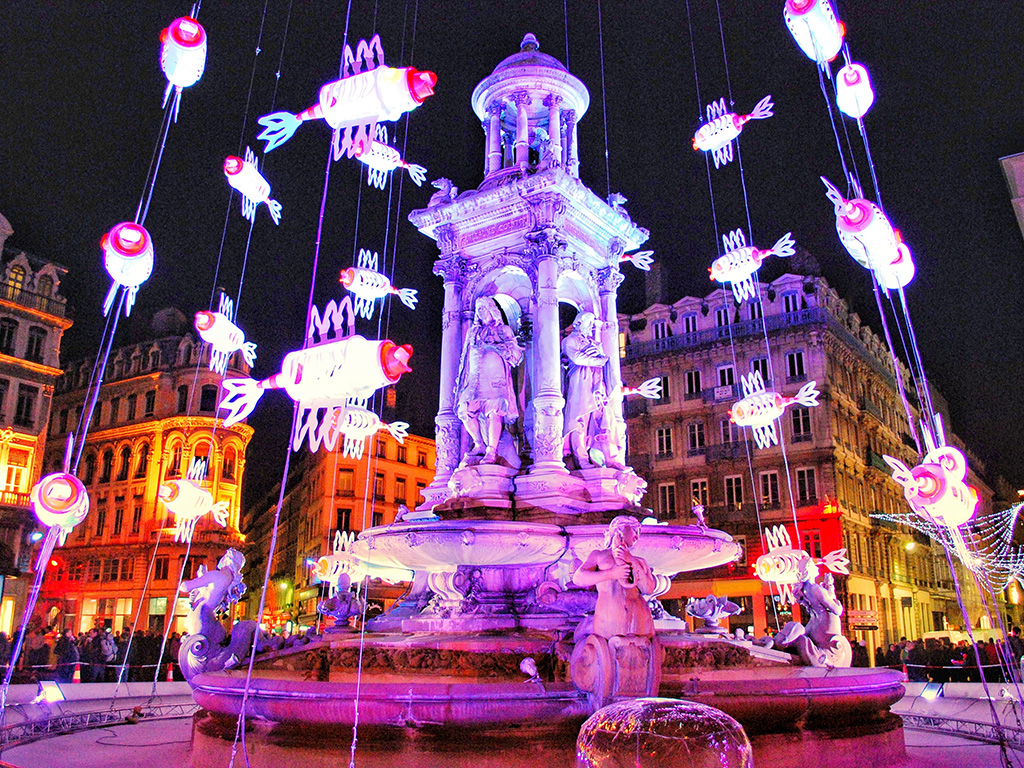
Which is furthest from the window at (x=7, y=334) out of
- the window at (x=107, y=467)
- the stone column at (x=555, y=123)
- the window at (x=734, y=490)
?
the stone column at (x=555, y=123)

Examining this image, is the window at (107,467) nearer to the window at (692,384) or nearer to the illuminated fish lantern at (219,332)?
the window at (692,384)

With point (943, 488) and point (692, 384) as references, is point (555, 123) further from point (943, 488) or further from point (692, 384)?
point (692, 384)

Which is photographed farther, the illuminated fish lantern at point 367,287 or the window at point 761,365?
the window at point 761,365

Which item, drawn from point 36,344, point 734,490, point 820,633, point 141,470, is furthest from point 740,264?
point 141,470

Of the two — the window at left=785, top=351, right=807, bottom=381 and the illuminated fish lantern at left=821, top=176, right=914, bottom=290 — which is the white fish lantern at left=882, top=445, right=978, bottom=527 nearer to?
A: the illuminated fish lantern at left=821, top=176, right=914, bottom=290

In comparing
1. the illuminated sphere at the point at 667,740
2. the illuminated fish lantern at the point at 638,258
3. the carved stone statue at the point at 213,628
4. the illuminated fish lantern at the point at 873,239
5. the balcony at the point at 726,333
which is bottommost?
the illuminated sphere at the point at 667,740

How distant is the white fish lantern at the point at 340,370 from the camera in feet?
30.6

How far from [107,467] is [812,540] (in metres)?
53.0

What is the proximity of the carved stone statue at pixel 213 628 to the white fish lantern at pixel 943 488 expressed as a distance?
10.3 meters

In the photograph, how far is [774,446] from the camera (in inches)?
1790

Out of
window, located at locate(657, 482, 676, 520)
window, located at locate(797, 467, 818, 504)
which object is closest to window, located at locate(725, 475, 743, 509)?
window, located at locate(797, 467, 818, 504)

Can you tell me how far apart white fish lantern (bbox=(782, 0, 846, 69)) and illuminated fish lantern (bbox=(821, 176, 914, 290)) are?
1.83 metres

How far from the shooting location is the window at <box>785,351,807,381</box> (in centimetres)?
4609

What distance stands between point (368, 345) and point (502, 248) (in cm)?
536
